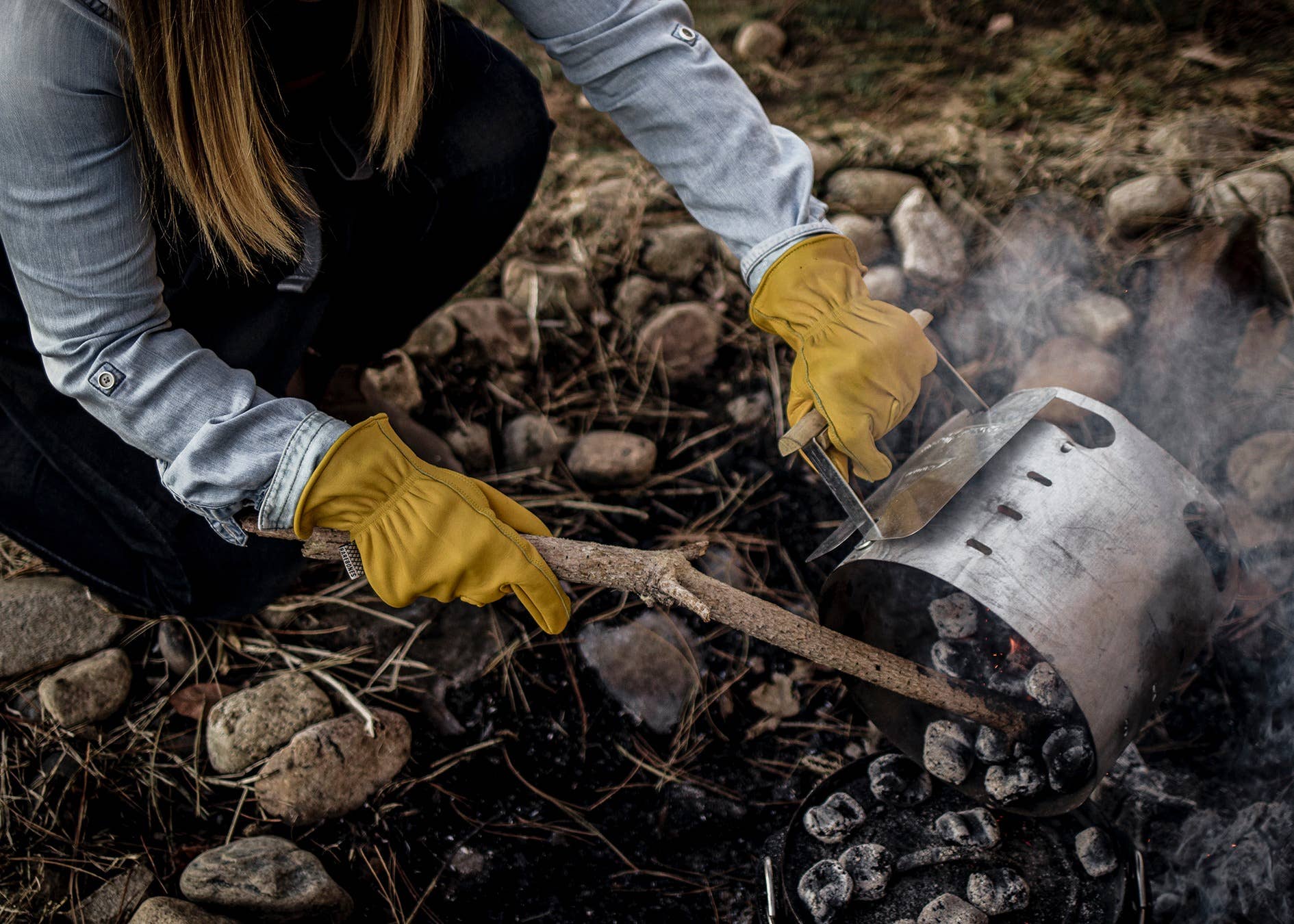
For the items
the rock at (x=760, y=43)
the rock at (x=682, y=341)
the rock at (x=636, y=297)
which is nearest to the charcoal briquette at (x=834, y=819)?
the rock at (x=682, y=341)

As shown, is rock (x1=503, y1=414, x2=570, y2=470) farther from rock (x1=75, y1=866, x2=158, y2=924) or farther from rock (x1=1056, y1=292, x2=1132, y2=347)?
rock (x1=1056, y1=292, x2=1132, y2=347)

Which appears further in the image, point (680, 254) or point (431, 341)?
point (680, 254)

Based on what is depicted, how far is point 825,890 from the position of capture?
52.8 inches

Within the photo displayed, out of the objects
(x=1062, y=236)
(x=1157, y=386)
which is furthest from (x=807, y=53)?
(x=1157, y=386)

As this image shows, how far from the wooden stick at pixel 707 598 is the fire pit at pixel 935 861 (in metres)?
0.24

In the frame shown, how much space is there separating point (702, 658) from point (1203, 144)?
6.17 feet

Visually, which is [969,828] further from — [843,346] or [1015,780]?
[843,346]

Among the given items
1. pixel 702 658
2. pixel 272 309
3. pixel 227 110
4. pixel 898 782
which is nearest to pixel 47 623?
pixel 272 309

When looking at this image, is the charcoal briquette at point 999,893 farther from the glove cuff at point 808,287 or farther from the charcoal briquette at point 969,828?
the glove cuff at point 808,287

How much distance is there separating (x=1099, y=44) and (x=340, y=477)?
2817 mm

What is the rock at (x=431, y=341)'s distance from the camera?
2.31 m

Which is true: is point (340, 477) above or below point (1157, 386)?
above

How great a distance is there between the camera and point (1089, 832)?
1391 mm

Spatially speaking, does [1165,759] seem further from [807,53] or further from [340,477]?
[807,53]
